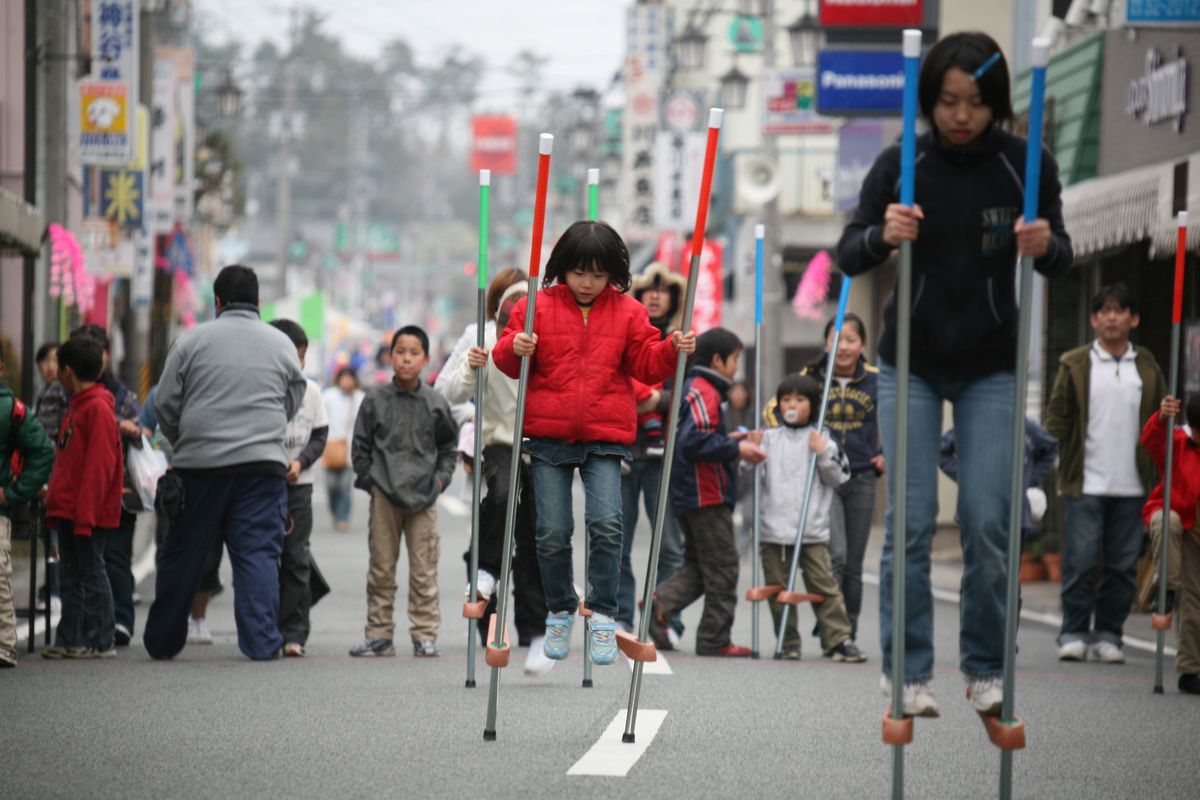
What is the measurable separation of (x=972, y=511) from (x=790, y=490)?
563 cm

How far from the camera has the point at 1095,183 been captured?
15945mm

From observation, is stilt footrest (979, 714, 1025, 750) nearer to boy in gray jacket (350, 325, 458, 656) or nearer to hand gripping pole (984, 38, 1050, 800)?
hand gripping pole (984, 38, 1050, 800)

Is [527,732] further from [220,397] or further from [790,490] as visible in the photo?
[790,490]

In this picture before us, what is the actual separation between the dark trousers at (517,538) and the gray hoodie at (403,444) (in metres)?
0.50

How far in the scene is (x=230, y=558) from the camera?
1043cm

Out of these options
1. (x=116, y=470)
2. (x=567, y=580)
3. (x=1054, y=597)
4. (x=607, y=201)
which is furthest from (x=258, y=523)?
(x=607, y=201)

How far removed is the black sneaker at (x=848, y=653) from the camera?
37.3 feet

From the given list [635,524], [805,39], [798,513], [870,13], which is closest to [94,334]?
[635,524]

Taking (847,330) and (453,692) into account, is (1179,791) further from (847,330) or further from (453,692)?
(847,330)

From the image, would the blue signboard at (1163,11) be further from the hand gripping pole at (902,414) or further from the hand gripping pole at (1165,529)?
the hand gripping pole at (902,414)

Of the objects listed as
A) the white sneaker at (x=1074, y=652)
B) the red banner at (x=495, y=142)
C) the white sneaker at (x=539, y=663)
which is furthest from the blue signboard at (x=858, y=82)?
the red banner at (x=495, y=142)

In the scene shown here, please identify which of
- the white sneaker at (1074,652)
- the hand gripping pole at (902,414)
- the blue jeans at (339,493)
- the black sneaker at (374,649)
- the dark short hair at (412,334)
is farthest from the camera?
the blue jeans at (339,493)

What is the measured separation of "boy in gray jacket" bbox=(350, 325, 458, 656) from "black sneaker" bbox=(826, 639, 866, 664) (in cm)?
230

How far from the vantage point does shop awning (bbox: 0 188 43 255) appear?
14.5m
